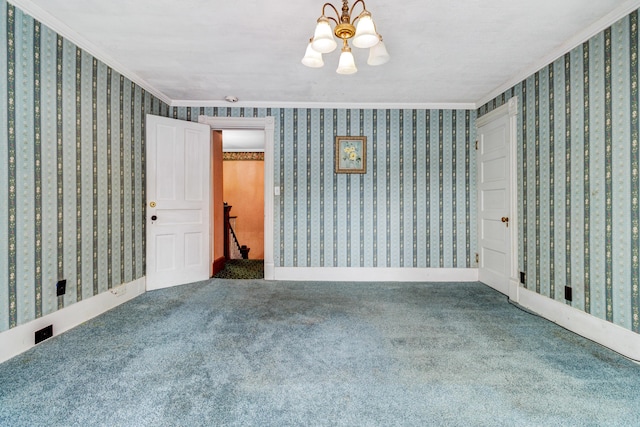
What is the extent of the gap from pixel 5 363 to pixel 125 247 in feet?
4.60

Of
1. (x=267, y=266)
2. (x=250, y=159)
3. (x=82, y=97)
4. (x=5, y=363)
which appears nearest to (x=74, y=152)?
(x=82, y=97)

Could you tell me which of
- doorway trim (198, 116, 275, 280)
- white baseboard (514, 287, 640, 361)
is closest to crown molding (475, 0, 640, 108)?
white baseboard (514, 287, 640, 361)

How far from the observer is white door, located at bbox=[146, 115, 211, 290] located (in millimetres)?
3465

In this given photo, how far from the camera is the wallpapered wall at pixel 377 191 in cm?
402

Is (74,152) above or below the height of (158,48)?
below

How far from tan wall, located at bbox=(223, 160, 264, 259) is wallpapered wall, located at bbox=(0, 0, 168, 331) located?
4.31 meters

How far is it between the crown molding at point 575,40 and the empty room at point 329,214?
0.03 meters

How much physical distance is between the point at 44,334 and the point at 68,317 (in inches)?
8.9

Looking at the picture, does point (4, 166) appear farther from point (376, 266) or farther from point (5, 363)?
point (376, 266)

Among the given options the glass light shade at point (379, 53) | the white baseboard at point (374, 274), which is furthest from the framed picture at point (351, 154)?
the glass light shade at point (379, 53)

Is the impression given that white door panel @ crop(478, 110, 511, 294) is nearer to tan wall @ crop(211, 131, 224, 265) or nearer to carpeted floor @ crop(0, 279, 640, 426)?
carpeted floor @ crop(0, 279, 640, 426)

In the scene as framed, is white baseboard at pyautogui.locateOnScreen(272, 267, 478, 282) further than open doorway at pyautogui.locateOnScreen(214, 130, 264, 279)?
No

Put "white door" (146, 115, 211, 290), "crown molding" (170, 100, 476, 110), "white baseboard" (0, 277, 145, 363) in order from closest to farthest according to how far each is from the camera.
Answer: "white baseboard" (0, 277, 145, 363) → "white door" (146, 115, 211, 290) → "crown molding" (170, 100, 476, 110)

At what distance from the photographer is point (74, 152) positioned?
8.00 ft
